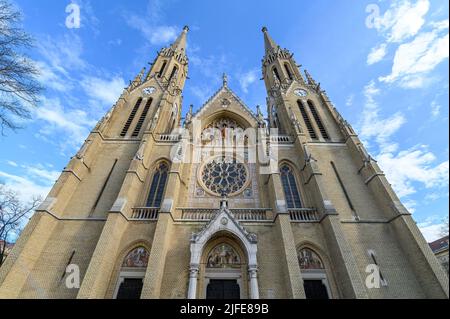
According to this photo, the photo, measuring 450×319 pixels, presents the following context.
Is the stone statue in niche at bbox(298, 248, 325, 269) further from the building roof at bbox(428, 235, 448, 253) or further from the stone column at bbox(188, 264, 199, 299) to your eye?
the building roof at bbox(428, 235, 448, 253)

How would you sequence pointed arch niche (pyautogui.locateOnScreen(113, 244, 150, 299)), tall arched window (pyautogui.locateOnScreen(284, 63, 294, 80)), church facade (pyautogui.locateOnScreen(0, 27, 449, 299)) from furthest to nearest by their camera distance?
tall arched window (pyautogui.locateOnScreen(284, 63, 294, 80))
pointed arch niche (pyautogui.locateOnScreen(113, 244, 150, 299))
church facade (pyautogui.locateOnScreen(0, 27, 449, 299))

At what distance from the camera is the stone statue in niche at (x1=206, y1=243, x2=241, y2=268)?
11750mm

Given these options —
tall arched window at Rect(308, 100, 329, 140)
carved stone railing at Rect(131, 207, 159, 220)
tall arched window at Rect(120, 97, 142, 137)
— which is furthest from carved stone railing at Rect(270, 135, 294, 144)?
tall arched window at Rect(120, 97, 142, 137)

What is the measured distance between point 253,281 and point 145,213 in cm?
779

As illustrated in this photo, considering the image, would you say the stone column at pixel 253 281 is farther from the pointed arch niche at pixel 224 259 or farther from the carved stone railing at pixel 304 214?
the carved stone railing at pixel 304 214

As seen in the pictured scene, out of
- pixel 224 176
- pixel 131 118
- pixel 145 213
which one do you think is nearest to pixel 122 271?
pixel 145 213

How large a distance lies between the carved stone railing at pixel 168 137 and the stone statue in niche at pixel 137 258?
9036mm

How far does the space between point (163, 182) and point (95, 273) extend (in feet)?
23.5

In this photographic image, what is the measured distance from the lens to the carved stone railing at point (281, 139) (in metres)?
17.8

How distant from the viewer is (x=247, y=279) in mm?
11094

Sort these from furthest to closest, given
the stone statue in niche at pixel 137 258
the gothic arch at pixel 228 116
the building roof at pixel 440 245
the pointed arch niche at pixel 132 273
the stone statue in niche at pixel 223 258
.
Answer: the building roof at pixel 440 245, the gothic arch at pixel 228 116, the stone statue in niche at pixel 223 258, the stone statue in niche at pixel 137 258, the pointed arch niche at pixel 132 273

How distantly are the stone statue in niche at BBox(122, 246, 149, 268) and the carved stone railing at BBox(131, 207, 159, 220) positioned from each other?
75.0 inches

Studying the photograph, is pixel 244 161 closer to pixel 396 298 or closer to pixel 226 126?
pixel 226 126

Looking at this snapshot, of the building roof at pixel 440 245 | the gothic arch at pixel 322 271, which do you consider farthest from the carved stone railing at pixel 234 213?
the building roof at pixel 440 245
